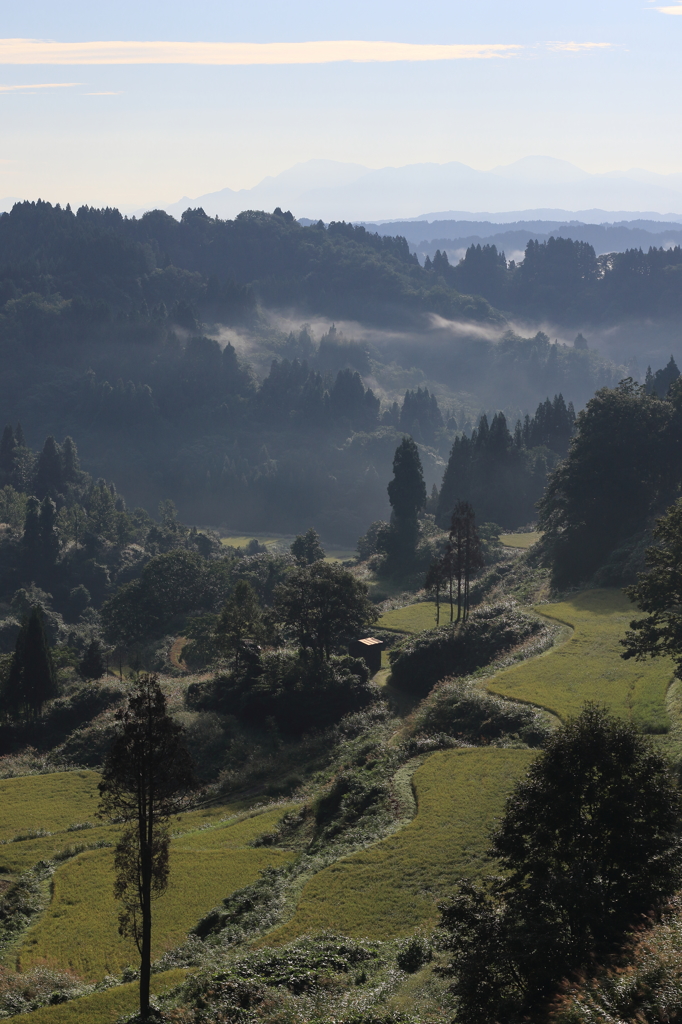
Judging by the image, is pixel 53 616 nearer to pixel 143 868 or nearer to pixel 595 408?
pixel 595 408

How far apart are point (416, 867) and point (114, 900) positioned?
1192 cm

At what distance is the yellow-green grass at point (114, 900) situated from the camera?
95.8ft

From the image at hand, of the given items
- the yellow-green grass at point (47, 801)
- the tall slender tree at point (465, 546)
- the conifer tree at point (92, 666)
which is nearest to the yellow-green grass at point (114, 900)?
the yellow-green grass at point (47, 801)

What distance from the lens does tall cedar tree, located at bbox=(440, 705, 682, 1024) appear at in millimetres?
18797

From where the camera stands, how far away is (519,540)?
343ft

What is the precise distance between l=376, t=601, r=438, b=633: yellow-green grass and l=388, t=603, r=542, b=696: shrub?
10.4 meters

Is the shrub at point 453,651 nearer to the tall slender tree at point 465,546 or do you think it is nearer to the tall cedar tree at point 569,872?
the tall slender tree at point 465,546

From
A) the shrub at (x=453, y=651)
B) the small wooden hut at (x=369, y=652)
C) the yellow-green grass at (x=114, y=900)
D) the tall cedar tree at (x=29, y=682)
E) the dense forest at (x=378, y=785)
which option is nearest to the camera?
the dense forest at (x=378, y=785)

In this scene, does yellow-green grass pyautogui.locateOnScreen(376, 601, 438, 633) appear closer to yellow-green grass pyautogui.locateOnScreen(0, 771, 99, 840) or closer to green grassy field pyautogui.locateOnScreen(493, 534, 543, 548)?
green grassy field pyautogui.locateOnScreen(493, 534, 543, 548)

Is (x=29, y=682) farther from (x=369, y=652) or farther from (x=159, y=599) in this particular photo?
(x=159, y=599)

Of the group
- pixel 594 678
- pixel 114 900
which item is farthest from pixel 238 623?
pixel 114 900

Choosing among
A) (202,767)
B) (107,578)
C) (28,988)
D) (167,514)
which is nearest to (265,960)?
(28,988)

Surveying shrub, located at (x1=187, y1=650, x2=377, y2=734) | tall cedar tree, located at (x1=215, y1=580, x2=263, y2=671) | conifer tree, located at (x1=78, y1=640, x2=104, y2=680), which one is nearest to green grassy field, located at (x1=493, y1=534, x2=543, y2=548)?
tall cedar tree, located at (x1=215, y1=580, x2=263, y2=671)

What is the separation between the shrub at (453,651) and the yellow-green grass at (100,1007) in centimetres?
3388
